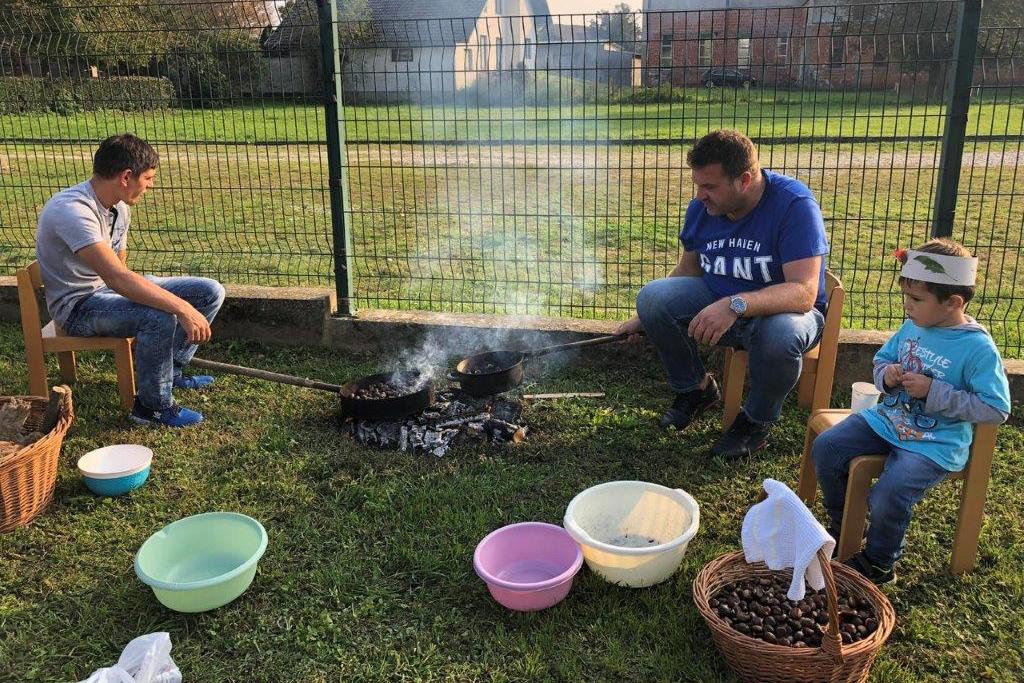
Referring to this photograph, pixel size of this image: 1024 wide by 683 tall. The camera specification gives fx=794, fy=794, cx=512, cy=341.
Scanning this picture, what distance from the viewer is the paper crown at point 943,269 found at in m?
2.72

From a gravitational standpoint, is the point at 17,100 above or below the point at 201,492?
above

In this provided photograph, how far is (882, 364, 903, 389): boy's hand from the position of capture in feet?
9.43

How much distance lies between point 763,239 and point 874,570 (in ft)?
5.31

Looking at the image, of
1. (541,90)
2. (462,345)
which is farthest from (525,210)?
(462,345)

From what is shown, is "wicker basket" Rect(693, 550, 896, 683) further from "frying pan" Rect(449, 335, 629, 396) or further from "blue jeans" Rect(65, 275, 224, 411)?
"blue jeans" Rect(65, 275, 224, 411)

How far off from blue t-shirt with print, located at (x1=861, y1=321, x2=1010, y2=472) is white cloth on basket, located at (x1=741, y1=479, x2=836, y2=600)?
86 centimetres

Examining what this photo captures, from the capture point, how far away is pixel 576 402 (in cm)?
455

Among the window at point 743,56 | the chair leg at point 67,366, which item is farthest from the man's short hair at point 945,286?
the chair leg at point 67,366

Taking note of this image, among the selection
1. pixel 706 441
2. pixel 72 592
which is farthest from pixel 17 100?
pixel 706 441

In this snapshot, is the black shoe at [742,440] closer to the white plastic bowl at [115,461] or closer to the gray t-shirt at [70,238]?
the white plastic bowl at [115,461]

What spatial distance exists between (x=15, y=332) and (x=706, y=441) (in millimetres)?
4808

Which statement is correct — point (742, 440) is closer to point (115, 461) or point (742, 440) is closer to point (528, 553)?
point (528, 553)

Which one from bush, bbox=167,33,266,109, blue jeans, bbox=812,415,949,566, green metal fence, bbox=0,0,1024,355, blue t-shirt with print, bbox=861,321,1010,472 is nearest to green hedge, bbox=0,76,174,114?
green metal fence, bbox=0,0,1024,355

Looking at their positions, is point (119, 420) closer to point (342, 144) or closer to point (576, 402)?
point (342, 144)
